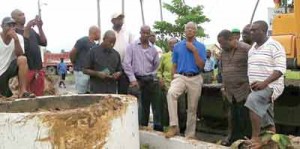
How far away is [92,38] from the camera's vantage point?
830 cm

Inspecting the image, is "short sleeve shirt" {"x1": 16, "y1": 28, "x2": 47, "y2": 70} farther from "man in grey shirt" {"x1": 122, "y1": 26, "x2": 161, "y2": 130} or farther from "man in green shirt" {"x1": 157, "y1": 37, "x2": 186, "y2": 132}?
"man in green shirt" {"x1": 157, "y1": 37, "x2": 186, "y2": 132}

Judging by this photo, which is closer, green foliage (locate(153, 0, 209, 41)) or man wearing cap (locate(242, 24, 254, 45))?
man wearing cap (locate(242, 24, 254, 45))

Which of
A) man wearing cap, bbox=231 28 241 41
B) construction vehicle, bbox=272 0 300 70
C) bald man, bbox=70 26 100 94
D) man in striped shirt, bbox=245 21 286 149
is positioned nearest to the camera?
man in striped shirt, bbox=245 21 286 149

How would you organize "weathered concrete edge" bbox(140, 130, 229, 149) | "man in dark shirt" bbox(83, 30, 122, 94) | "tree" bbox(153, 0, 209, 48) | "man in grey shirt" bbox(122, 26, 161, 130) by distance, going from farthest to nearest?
"tree" bbox(153, 0, 209, 48) < "man in grey shirt" bbox(122, 26, 161, 130) < "man in dark shirt" bbox(83, 30, 122, 94) < "weathered concrete edge" bbox(140, 130, 229, 149)

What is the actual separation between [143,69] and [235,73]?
1.61m

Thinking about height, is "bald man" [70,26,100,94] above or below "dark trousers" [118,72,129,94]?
above

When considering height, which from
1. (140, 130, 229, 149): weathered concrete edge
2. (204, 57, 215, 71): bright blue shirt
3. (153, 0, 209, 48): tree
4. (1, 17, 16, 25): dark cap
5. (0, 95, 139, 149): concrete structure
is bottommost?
(140, 130, 229, 149): weathered concrete edge

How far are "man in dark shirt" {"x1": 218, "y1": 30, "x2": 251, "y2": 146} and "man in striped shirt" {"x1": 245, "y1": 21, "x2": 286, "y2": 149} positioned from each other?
834mm

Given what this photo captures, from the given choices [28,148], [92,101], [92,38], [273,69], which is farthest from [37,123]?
[92,38]

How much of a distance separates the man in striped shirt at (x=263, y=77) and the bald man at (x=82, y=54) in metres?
3.35

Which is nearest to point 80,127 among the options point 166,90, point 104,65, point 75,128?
point 75,128

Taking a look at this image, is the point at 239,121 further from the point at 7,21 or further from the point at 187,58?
the point at 7,21

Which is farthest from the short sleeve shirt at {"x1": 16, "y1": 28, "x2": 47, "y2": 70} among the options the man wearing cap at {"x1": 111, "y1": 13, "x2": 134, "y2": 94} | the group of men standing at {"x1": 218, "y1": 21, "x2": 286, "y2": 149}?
the group of men standing at {"x1": 218, "y1": 21, "x2": 286, "y2": 149}

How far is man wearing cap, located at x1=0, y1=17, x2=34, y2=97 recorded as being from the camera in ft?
23.1
